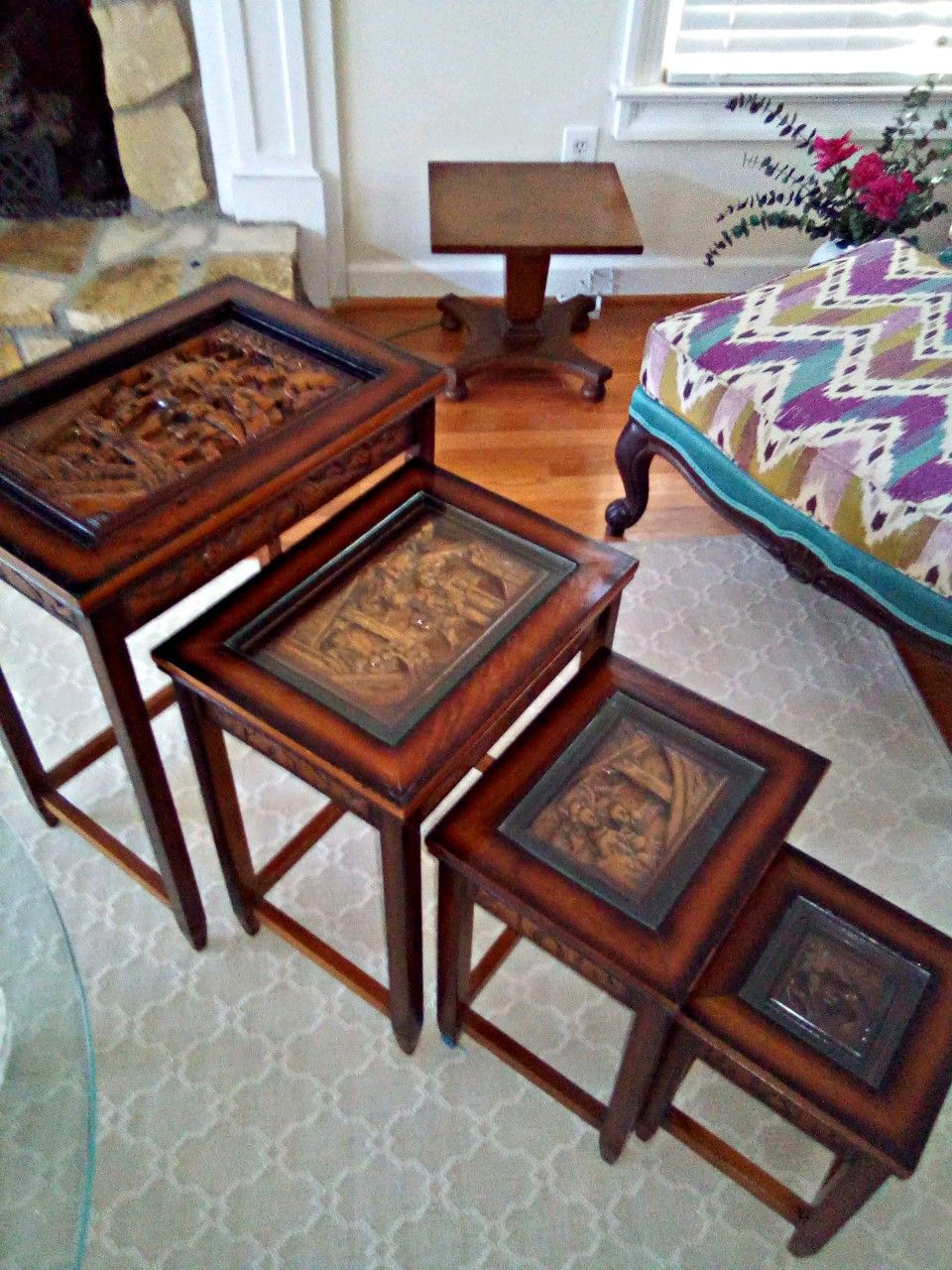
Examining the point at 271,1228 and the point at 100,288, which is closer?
the point at 271,1228

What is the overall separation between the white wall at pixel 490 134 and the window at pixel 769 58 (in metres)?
0.06

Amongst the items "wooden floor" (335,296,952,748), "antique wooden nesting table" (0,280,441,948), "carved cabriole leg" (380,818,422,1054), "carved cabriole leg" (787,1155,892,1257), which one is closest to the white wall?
"wooden floor" (335,296,952,748)

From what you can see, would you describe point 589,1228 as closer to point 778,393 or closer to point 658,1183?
point 658,1183

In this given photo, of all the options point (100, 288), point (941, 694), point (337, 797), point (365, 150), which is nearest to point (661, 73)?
point (365, 150)

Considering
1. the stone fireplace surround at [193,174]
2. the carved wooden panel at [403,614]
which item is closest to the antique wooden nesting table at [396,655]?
the carved wooden panel at [403,614]

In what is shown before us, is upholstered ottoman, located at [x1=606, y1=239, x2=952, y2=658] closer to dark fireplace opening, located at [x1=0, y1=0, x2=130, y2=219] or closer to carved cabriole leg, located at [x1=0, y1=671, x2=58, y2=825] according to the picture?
carved cabriole leg, located at [x1=0, y1=671, x2=58, y2=825]

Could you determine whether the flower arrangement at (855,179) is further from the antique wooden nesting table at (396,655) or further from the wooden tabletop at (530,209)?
the antique wooden nesting table at (396,655)

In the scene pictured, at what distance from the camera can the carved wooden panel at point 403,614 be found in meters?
1.13

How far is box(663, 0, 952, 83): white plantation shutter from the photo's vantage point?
2.42 meters

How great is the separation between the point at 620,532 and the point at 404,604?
107cm

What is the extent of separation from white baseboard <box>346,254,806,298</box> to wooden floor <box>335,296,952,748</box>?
0.14 ft

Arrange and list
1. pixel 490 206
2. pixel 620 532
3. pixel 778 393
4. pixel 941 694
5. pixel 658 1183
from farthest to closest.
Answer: pixel 490 206 → pixel 620 532 → pixel 941 694 → pixel 778 393 → pixel 658 1183

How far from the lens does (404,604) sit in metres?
1.24

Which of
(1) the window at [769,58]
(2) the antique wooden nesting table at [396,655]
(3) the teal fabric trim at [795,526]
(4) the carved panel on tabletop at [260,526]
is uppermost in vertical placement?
(1) the window at [769,58]
